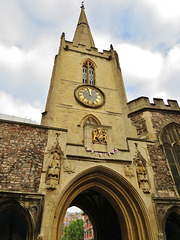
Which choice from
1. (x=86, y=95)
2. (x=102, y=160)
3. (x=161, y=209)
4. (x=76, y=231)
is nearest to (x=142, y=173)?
(x=161, y=209)

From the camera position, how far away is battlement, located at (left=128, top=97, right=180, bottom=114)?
11916 mm

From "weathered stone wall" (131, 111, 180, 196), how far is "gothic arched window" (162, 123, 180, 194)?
388mm

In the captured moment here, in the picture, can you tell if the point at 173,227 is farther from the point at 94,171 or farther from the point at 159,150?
the point at 94,171

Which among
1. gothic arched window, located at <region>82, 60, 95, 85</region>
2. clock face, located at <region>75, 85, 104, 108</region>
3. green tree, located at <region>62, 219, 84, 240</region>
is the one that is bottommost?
green tree, located at <region>62, 219, 84, 240</region>

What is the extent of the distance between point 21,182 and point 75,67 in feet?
36.8

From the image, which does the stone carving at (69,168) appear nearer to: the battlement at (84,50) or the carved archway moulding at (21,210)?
the carved archway moulding at (21,210)

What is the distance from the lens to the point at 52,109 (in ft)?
39.1

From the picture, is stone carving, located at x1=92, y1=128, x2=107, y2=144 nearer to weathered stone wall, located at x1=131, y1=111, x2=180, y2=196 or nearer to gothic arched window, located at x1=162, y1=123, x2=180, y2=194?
weathered stone wall, located at x1=131, y1=111, x2=180, y2=196

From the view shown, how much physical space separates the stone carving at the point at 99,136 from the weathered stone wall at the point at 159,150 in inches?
102

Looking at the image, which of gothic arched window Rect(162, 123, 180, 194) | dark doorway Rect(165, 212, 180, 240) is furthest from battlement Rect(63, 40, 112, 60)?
dark doorway Rect(165, 212, 180, 240)

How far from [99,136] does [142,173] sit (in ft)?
9.44

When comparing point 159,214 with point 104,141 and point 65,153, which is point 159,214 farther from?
point 65,153

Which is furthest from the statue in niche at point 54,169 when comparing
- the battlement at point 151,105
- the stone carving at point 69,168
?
the battlement at point 151,105

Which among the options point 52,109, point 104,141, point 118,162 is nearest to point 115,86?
point 52,109
